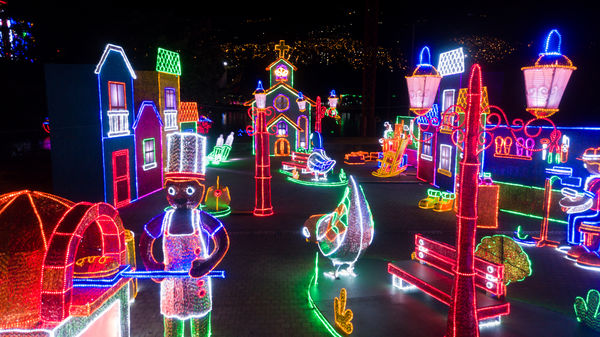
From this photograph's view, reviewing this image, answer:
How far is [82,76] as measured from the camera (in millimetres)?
12758

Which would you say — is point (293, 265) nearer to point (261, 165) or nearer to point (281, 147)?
point (261, 165)

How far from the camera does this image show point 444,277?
7.30 metres

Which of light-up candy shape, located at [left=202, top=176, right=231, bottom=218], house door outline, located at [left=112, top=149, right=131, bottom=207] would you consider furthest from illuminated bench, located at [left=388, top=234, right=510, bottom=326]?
house door outline, located at [left=112, top=149, right=131, bottom=207]

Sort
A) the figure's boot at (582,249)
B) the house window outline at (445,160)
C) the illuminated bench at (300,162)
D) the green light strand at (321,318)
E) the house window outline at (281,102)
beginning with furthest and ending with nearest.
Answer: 1. the house window outline at (281,102)
2. the illuminated bench at (300,162)
3. the house window outline at (445,160)
4. the figure's boot at (582,249)
5. the green light strand at (321,318)

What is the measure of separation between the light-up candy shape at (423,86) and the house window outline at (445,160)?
39.5 feet

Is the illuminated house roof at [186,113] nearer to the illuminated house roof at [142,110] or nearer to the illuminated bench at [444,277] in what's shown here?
the illuminated house roof at [142,110]

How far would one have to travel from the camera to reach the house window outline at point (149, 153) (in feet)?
53.9

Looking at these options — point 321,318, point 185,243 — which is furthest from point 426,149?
point 185,243

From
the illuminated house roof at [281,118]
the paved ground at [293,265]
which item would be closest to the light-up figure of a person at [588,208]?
the paved ground at [293,265]

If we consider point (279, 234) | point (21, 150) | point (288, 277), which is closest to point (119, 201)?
point (279, 234)

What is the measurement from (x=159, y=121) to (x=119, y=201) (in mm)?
4536

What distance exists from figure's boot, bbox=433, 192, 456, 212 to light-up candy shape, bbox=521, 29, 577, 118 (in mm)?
9899

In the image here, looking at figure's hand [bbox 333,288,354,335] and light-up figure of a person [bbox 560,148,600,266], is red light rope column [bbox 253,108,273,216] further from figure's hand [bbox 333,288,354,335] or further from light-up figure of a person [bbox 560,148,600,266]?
light-up figure of a person [bbox 560,148,600,266]

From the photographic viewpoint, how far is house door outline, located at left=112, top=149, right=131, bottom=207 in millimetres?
14097
